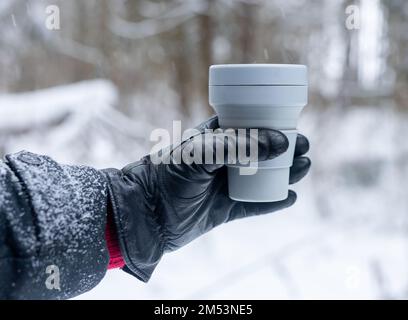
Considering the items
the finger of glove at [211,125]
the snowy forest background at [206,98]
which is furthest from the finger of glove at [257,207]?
the snowy forest background at [206,98]

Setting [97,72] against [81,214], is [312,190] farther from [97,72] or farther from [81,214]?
[81,214]

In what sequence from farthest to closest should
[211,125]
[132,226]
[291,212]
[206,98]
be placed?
[291,212] < [206,98] < [211,125] < [132,226]

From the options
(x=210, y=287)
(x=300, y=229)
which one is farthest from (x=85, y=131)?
(x=300, y=229)

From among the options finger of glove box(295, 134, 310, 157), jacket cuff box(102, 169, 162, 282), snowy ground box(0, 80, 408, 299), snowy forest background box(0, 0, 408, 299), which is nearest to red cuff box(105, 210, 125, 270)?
jacket cuff box(102, 169, 162, 282)

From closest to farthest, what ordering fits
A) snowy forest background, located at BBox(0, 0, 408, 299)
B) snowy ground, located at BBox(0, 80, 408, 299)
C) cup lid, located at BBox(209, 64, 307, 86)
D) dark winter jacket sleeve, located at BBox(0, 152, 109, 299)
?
dark winter jacket sleeve, located at BBox(0, 152, 109, 299)
cup lid, located at BBox(209, 64, 307, 86)
snowy ground, located at BBox(0, 80, 408, 299)
snowy forest background, located at BBox(0, 0, 408, 299)

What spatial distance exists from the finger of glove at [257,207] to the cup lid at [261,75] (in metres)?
0.27

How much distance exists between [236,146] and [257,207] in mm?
234

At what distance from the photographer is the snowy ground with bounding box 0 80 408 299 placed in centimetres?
333

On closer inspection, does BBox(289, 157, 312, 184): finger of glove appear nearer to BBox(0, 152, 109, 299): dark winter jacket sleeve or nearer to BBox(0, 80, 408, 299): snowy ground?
BBox(0, 152, 109, 299): dark winter jacket sleeve

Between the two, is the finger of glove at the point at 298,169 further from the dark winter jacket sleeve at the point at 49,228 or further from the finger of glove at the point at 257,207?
the dark winter jacket sleeve at the point at 49,228

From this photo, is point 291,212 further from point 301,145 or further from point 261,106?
point 261,106

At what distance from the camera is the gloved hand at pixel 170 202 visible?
0.87 m

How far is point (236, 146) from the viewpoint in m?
0.85

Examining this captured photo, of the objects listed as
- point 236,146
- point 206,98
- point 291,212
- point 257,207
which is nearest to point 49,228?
Result: point 236,146
